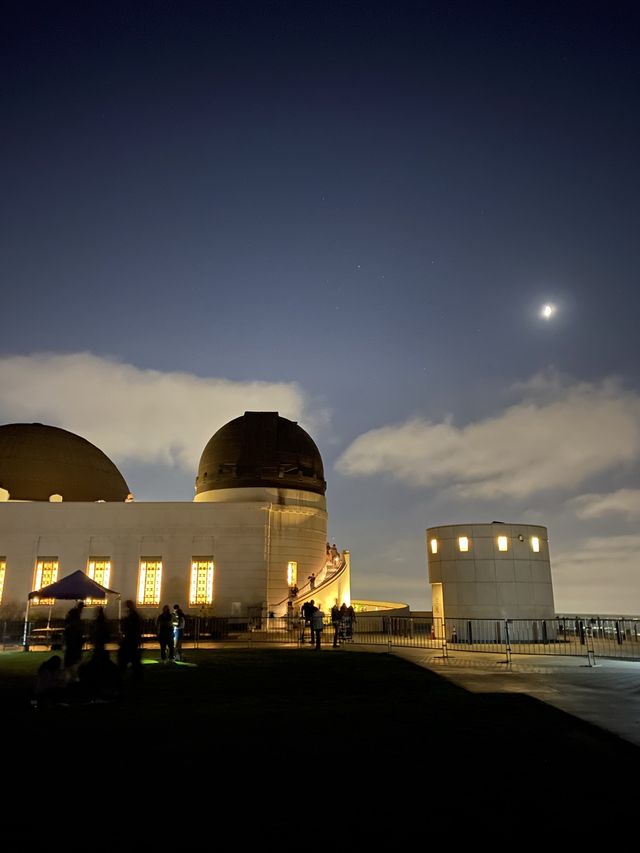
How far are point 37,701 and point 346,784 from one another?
24.5 feet

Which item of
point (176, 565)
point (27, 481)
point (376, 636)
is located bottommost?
point (376, 636)

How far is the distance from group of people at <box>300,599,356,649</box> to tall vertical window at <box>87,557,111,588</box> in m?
16.7

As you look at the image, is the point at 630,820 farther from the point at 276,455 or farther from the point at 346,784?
the point at 276,455

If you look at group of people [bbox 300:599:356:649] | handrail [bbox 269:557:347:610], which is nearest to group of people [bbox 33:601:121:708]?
group of people [bbox 300:599:356:649]

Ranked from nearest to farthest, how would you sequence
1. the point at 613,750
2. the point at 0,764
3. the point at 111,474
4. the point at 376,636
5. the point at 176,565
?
the point at 0,764
the point at 613,750
the point at 376,636
the point at 176,565
the point at 111,474

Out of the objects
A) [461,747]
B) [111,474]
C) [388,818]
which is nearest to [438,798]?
[388,818]

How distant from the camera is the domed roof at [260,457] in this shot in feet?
147

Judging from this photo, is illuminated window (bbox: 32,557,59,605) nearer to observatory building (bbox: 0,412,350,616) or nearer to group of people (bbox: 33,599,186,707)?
observatory building (bbox: 0,412,350,616)

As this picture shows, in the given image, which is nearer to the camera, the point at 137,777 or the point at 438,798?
the point at 438,798

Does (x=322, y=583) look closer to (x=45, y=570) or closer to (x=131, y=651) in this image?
(x=45, y=570)

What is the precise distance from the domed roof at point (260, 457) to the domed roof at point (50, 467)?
30.7 ft

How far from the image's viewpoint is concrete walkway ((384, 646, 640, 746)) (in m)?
9.49

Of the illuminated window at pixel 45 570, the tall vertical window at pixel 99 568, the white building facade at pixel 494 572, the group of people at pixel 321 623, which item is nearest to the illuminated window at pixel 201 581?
the tall vertical window at pixel 99 568

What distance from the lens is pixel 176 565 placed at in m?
38.7
